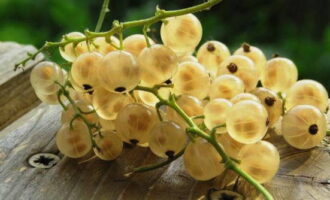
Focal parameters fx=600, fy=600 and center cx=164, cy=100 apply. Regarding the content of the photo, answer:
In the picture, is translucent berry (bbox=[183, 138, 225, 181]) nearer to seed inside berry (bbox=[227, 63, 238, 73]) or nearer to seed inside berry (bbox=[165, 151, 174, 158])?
seed inside berry (bbox=[165, 151, 174, 158])

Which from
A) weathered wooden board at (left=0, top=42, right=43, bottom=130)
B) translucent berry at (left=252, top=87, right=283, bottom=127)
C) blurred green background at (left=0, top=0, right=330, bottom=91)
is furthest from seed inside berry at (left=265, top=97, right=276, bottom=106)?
blurred green background at (left=0, top=0, right=330, bottom=91)

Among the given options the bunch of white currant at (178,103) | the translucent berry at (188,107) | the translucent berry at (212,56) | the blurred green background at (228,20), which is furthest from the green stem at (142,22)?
the blurred green background at (228,20)

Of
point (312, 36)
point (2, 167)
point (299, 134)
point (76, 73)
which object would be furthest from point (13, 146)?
point (312, 36)

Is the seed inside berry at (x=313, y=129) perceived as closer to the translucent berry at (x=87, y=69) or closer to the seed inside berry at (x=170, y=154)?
the seed inside berry at (x=170, y=154)

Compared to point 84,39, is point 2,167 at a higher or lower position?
lower

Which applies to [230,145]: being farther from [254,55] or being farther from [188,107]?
[254,55]

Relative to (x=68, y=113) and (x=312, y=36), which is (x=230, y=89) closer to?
(x=68, y=113)
